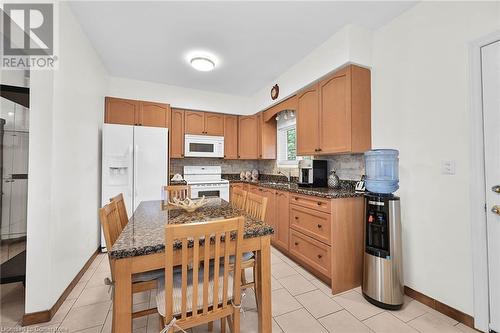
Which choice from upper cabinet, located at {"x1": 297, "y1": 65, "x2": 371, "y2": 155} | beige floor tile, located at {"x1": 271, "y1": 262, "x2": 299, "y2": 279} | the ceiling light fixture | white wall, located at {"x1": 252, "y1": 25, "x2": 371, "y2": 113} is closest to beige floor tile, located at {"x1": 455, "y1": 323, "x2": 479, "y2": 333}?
beige floor tile, located at {"x1": 271, "y1": 262, "x2": 299, "y2": 279}

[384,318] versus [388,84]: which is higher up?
[388,84]

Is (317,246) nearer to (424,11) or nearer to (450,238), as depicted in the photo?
(450,238)

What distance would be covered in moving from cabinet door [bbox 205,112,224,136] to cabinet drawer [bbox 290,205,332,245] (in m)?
2.30

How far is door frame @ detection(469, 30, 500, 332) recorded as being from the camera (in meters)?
1.49

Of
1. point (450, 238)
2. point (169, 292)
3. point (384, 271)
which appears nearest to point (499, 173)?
point (450, 238)

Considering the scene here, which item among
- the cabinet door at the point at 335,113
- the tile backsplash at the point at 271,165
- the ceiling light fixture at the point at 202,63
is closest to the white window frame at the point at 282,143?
the tile backsplash at the point at 271,165

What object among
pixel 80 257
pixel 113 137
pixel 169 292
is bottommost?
pixel 80 257

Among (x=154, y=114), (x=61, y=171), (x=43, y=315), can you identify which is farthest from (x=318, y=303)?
(x=154, y=114)

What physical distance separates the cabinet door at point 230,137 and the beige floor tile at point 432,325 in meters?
3.46

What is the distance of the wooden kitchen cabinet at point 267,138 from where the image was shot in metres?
4.15

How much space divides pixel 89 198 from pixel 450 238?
368 centimetres

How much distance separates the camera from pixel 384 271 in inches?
70.0

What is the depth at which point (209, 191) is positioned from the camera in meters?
3.72

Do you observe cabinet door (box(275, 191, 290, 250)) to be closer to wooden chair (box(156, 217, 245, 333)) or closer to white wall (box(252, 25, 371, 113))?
white wall (box(252, 25, 371, 113))
